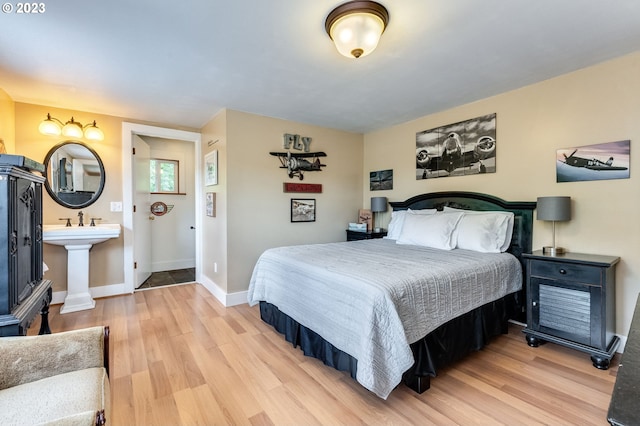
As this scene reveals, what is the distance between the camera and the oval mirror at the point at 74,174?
3.49 metres

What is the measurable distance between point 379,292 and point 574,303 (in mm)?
1804

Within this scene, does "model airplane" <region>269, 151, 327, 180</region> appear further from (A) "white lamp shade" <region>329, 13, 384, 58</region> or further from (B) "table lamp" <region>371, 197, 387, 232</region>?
(A) "white lamp shade" <region>329, 13, 384, 58</region>

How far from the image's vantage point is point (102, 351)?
1.39 metres

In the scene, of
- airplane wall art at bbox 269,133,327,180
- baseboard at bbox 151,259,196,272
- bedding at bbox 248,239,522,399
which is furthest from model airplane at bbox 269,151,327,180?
baseboard at bbox 151,259,196,272

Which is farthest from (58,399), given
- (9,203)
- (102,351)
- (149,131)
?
(149,131)

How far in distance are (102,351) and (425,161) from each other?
12.3 ft

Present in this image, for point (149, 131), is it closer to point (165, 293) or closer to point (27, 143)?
point (27, 143)

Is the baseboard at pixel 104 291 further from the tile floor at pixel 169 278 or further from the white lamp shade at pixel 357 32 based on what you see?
the white lamp shade at pixel 357 32

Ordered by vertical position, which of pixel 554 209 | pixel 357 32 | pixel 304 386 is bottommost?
pixel 304 386

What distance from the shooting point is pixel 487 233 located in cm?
282

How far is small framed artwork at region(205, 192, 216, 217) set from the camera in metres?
3.86

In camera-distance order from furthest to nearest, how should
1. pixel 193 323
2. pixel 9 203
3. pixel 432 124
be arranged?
pixel 432 124 < pixel 193 323 < pixel 9 203

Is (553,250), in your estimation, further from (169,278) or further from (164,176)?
(164,176)

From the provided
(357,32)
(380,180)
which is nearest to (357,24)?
(357,32)
